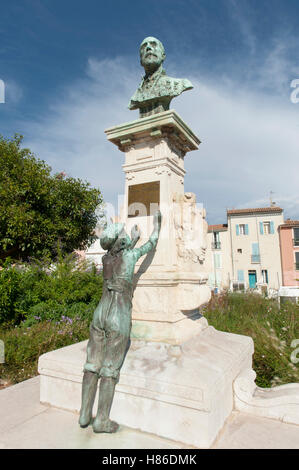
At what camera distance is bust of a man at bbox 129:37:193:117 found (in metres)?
3.90

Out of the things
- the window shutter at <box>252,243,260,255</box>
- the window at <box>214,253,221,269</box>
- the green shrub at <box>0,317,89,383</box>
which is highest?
the window shutter at <box>252,243,260,255</box>

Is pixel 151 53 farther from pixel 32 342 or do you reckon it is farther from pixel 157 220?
pixel 32 342

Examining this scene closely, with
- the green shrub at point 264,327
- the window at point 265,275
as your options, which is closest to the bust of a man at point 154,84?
the green shrub at point 264,327

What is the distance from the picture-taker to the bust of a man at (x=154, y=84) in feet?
12.8

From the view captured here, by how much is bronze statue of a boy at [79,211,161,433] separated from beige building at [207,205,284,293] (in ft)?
76.7

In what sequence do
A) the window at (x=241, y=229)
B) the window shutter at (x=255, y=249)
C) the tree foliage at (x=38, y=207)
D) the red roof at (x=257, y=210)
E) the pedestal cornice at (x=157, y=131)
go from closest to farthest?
the pedestal cornice at (x=157, y=131)
the tree foliage at (x=38, y=207)
the red roof at (x=257, y=210)
the window shutter at (x=255, y=249)
the window at (x=241, y=229)

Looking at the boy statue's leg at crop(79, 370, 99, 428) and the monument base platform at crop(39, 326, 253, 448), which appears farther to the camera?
the boy statue's leg at crop(79, 370, 99, 428)

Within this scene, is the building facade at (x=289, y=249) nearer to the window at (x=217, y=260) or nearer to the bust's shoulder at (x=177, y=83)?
the window at (x=217, y=260)

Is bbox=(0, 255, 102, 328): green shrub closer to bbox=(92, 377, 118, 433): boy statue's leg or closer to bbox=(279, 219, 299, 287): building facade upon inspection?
bbox=(92, 377, 118, 433): boy statue's leg

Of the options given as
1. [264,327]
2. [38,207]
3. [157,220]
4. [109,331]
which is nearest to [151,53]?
[157,220]

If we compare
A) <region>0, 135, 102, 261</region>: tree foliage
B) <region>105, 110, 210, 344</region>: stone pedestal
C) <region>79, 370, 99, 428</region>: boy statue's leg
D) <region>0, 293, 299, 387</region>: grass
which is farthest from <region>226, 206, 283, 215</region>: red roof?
<region>79, 370, 99, 428</region>: boy statue's leg

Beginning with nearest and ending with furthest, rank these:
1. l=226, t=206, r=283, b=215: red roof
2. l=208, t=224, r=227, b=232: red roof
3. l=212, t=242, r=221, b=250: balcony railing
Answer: l=226, t=206, r=283, b=215: red roof < l=212, t=242, r=221, b=250: balcony railing < l=208, t=224, r=227, b=232: red roof

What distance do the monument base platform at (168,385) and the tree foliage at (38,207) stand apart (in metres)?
7.93

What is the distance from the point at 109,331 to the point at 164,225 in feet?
5.11
